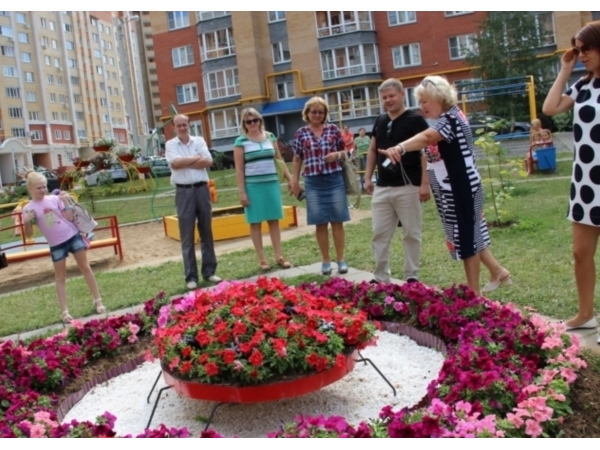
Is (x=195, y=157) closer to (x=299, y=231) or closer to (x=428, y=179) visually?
(x=428, y=179)

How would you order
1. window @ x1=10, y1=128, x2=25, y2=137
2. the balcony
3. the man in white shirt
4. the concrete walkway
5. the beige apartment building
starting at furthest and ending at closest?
1. the beige apartment building
2. window @ x1=10, y1=128, x2=25, y2=137
3. the balcony
4. the man in white shirt
5. the concrete walkway

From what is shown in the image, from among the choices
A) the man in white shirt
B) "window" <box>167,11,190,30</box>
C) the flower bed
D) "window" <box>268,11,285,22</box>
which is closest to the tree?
"window" <box>268,11,285,22</box>

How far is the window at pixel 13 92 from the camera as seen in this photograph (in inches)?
2562

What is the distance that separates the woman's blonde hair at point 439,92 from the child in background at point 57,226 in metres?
3.39

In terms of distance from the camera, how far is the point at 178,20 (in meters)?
47.9

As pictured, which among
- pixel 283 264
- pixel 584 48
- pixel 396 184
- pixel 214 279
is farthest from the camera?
pixel 283 264

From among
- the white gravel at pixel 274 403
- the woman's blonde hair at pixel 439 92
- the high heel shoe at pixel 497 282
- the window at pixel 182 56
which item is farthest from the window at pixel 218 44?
the white gravel at pixel 274 403

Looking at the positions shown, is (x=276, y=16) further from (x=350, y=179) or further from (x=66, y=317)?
(x=66, y=317)

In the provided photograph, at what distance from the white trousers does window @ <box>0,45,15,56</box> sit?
67.2 metres

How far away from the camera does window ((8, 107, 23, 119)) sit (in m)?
65.2

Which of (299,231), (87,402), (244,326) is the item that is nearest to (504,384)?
(244,326)

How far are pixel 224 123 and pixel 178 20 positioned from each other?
8322 mm

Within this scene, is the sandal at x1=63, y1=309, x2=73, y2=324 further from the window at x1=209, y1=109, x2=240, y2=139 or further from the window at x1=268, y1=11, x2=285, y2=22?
the window at x1=268, y1=11, x2=285, y2=22

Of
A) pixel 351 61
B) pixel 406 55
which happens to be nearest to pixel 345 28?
pixel 351 61
